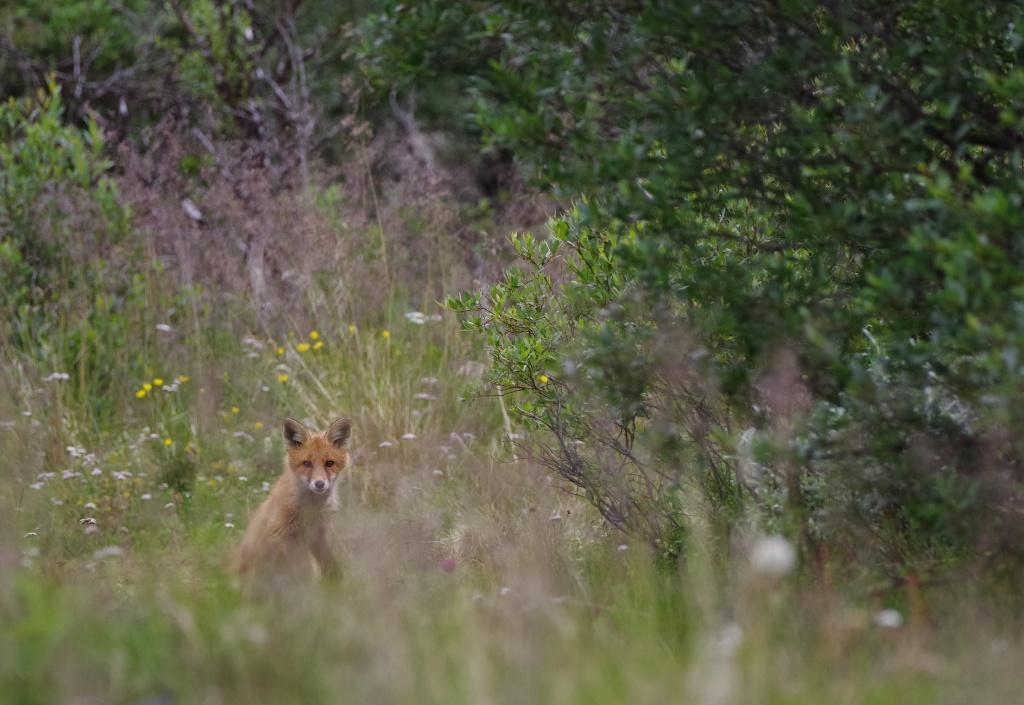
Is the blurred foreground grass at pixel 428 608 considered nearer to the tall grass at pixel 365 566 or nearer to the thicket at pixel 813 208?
the tall grass at pixel 365 566

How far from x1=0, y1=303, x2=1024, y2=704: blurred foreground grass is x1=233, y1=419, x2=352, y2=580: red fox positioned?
269 millimetres

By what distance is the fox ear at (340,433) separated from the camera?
262 inches

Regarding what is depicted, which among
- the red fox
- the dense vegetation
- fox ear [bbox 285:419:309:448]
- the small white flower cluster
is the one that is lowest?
the small white flower cluster

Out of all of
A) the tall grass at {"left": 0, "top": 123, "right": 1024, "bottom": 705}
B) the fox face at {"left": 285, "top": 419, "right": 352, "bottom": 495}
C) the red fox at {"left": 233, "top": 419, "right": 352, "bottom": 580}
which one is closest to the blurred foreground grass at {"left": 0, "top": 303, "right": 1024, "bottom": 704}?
the tall grass at {"left": 0, "top": 123, "right": 1024, "bottom": 705}

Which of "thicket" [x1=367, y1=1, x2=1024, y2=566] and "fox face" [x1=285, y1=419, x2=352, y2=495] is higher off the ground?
"thicket" [x1=367, y1=1, x2=1024, y2=566]

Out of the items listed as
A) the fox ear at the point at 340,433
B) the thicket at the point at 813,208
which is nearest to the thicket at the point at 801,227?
the thicket at the point at 813,208

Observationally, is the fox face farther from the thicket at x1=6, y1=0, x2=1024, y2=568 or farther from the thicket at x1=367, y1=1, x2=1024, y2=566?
the thicket at x1=367, y1=1, x2=1024, y2=566

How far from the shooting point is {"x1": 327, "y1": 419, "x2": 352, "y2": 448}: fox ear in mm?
6652

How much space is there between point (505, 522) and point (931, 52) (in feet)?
11.4

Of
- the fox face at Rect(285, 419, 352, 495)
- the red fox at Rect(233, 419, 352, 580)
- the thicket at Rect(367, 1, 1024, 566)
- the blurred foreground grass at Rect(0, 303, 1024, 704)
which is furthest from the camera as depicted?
the fox face at Rect(285, 419, 352, 495)

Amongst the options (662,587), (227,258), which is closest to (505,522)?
(662,587)

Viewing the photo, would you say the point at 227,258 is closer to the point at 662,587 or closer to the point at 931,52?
the point at 662,587

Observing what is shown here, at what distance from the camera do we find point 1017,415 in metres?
3.59

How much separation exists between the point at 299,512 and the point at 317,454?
44cm
